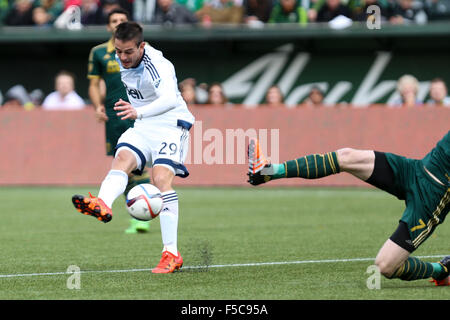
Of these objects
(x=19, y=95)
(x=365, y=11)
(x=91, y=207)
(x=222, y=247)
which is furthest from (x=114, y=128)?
(x=19, y=95)

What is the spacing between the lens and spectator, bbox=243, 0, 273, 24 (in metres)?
20.9

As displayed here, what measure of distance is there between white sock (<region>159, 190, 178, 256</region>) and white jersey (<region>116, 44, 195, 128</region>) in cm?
69

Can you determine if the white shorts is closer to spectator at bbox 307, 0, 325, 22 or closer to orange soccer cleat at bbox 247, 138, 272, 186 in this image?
orange soccer cleat at bbox 247, 138, 272, 186

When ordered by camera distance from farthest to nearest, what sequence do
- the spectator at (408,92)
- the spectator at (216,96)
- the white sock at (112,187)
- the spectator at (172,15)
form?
the spectator at (172,15) → the spectator at (216,96) → the spectator at (408,92) → the white sock at (112,187)

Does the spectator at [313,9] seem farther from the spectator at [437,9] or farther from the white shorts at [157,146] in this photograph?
the white shorts at [157,146]

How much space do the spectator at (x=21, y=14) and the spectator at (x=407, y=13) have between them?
27.8 ft

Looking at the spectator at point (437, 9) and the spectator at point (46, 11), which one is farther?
the spectator at point (46, 11)

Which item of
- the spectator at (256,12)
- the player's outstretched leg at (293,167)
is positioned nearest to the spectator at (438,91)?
the spectator at (256,12)

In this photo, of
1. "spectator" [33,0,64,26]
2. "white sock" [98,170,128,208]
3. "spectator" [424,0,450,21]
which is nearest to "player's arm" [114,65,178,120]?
"white sock" [98,170,128,208]

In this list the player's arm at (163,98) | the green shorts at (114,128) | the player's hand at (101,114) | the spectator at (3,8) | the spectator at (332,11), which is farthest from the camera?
the spectator at (3,8)

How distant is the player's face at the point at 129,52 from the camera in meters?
7.76

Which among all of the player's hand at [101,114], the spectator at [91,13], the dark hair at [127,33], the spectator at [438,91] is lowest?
the dark hair at [127,33]

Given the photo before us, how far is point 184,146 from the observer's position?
8.28m
